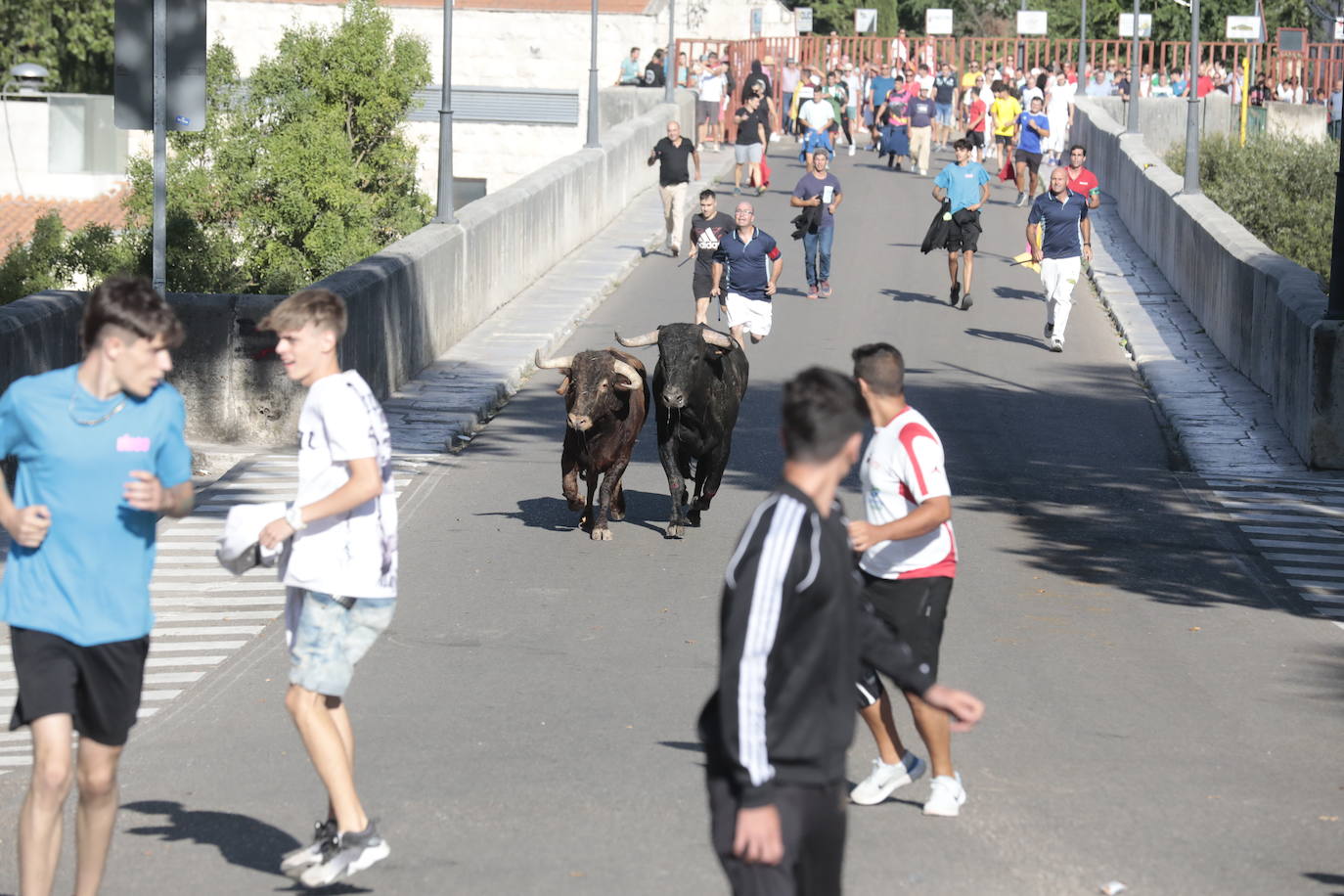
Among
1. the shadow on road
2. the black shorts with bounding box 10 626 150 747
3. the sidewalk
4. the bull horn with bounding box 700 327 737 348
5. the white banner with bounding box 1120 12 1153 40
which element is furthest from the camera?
the white banner with bounding box 1120 12 1153 40

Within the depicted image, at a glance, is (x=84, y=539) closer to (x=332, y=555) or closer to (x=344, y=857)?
(x=332, y=555)

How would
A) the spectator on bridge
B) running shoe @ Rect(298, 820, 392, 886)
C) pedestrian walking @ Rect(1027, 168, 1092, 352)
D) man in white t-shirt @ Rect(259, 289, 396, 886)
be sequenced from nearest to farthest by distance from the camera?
man in white t-shirt @ Rect(259, 289, 396, 886) < running shoe @ Rect(298, 820, 392, 886) < pedestrian walking @ Rect(1027, 168, 1092, 352) < the spectator on bridge

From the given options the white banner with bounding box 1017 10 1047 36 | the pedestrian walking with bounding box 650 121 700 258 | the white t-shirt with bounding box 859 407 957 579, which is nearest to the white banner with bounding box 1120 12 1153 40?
the white banner with bounding box 1017 10 1047 36

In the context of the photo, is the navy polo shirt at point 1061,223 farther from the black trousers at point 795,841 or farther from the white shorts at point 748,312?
the black trousers at point 795,841

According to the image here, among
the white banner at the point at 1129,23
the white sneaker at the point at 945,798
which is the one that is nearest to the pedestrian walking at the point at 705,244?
the white sneaker at the point at 945,798

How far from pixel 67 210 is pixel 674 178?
2220 cm

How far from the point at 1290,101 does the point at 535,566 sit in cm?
4881

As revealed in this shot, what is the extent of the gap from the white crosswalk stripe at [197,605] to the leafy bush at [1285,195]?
2526 centimetres

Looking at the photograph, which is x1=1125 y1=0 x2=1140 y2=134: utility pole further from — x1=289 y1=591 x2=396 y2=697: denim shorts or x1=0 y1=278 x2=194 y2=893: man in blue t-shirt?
x1=0 y1=278 x2=194 y2=893: man in blue t-shirt

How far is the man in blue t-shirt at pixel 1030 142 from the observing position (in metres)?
35.0

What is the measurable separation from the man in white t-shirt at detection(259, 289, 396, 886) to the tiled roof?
3559cm

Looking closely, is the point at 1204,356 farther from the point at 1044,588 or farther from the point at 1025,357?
the point at 1044,588

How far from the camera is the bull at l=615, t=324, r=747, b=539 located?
43.5ft

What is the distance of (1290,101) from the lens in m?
56.2
